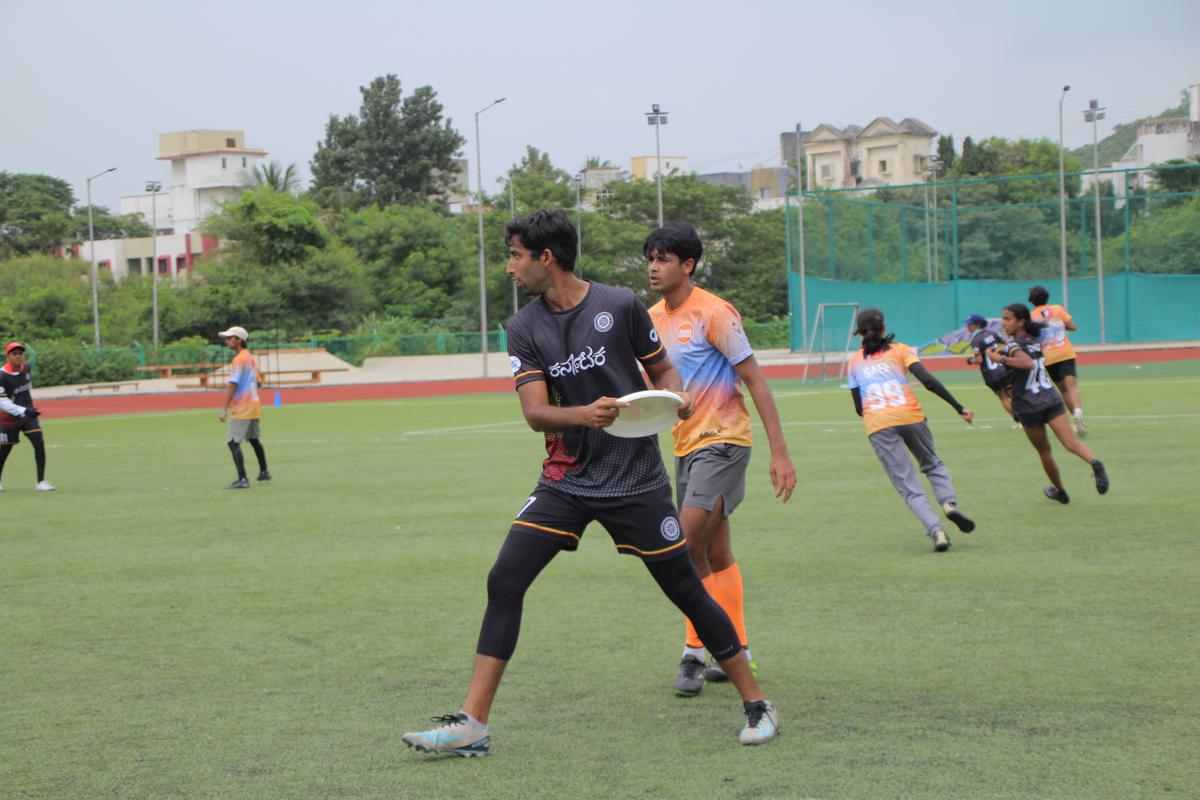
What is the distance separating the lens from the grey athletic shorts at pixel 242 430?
16.3 metres

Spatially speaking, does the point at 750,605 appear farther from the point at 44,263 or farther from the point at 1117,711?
the point at 44,263

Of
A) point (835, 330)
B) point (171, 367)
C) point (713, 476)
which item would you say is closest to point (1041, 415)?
point (713, 476)

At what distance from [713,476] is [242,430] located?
11184 mm

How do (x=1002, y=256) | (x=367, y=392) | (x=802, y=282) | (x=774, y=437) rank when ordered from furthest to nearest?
(x=1002, y=256) < (x=802, y=282) < (x=367, y=392) < (x=774, y=437)

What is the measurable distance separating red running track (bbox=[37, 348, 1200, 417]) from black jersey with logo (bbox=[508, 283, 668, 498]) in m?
34.4

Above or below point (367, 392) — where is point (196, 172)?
above

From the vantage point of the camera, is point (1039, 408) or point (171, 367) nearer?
point (1039, 408)

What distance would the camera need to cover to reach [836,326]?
1686 inches

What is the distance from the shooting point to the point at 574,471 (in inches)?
208

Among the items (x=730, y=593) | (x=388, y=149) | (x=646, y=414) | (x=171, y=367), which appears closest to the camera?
(x=646, y=414)

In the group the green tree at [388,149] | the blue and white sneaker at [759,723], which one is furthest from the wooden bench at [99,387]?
the green tree at [388,149]

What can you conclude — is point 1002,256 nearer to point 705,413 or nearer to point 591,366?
point 705,413

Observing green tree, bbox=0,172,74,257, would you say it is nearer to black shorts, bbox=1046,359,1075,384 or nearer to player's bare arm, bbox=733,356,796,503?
black shorts, bbox=1046,359,1075,384

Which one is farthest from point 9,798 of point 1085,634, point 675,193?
point 675,193
